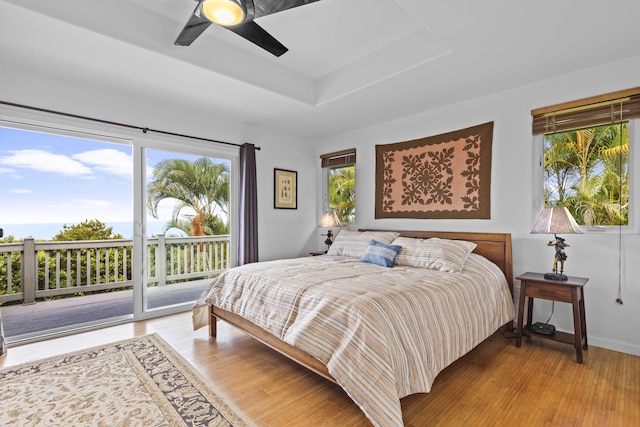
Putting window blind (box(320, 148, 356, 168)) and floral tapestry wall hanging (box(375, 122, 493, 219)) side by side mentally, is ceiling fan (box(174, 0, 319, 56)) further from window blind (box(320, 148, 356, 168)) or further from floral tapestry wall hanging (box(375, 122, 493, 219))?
window blind (box(320, 148, 356, 168))

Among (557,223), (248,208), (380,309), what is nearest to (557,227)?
(557,223)

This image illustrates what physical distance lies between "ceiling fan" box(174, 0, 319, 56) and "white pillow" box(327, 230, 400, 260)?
2396 millimetres

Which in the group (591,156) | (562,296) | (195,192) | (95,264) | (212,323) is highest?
(591,156)

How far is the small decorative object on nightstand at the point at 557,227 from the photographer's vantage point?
2502 mm

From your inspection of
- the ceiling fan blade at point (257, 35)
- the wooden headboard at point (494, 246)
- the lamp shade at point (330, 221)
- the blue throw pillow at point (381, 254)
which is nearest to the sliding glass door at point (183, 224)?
the lamp shade at point (330, 221)

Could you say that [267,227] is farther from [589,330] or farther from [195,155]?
[589,330]

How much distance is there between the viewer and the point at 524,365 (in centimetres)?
239

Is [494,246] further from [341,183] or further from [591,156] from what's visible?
[341,183]

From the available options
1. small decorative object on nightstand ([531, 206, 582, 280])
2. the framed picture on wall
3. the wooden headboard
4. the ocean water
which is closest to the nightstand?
small decorative object on nightstand ([531, 206, 582, 280])

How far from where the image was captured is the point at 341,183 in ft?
16.3

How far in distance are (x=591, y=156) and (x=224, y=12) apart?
10.8 feet

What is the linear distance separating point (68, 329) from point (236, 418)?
2468 millimetres

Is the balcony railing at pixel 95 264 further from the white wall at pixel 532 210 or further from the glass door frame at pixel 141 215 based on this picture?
the white wall at pixel 532 210

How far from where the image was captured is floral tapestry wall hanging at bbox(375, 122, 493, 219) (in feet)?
11.1
